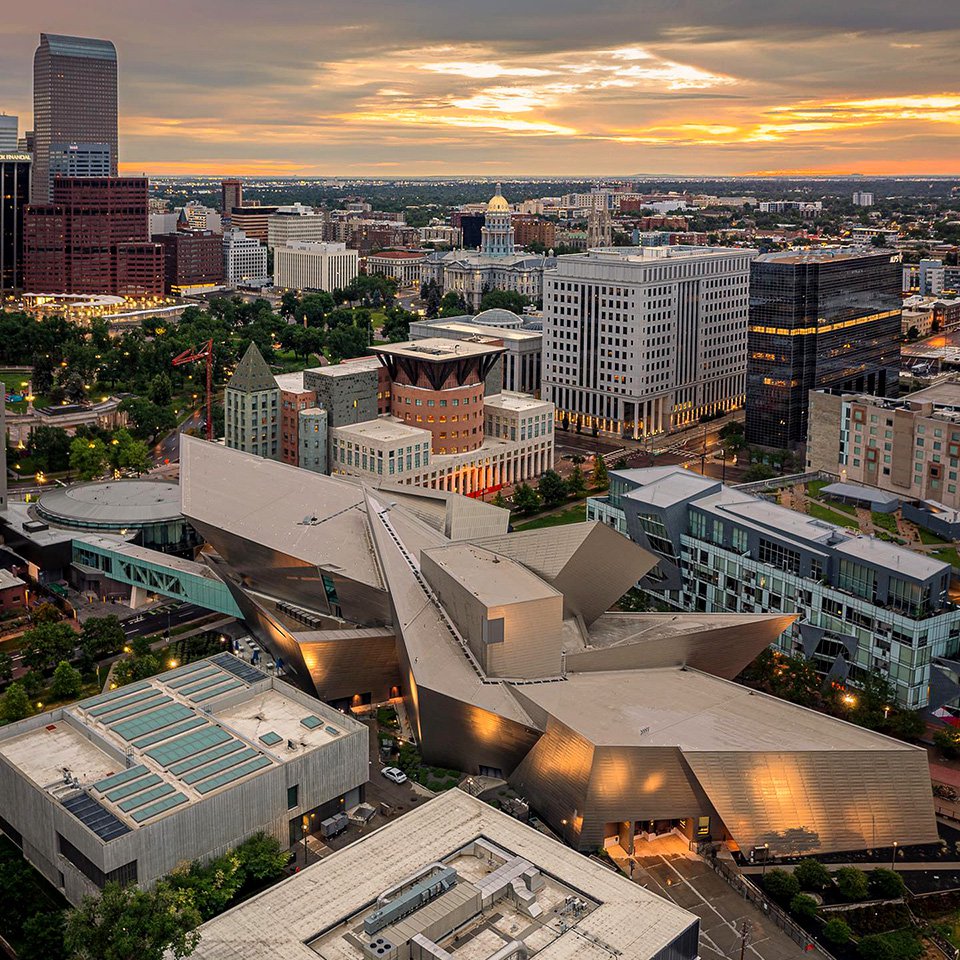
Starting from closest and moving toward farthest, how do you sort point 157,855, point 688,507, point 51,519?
1. point 157,855
2. point 688,507
3. point 51,519

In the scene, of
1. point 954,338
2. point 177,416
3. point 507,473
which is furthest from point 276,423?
point 954,338

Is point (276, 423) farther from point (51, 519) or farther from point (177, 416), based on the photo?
point (177, 416)

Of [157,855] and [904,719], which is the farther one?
[904,719]

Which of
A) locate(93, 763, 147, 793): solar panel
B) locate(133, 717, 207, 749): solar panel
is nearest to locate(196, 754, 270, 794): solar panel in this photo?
locate(93, 763, 147, 793): solar panel

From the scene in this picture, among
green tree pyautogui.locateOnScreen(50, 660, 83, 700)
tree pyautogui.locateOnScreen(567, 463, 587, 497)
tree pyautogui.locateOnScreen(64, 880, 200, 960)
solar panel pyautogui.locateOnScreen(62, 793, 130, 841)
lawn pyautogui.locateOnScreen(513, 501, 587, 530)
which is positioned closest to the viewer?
tree pyautogui.locateOnScreen(64, 880, 200, 960)

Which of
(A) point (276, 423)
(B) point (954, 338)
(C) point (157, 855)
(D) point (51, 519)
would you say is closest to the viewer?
(C) point (157, 855)

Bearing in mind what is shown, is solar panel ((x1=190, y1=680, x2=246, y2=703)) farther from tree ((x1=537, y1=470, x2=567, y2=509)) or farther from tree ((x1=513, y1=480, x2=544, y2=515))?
tree ((x1=537, y1=470, x2=567, y2=509))

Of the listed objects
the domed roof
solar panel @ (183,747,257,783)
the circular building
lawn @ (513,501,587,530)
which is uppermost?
the domed roof
